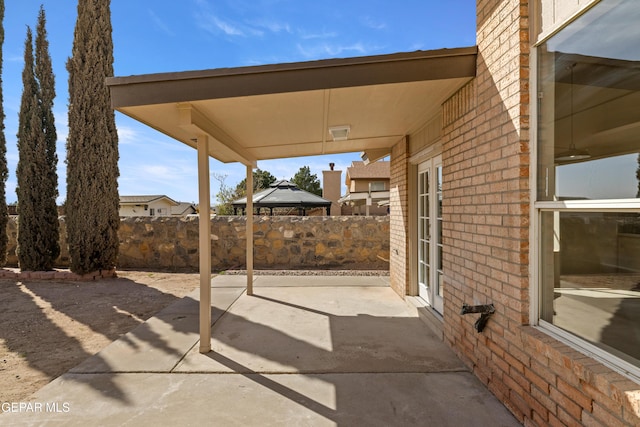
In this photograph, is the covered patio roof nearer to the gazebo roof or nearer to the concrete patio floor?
the concrete patio floor

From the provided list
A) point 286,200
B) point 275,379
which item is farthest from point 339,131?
point 286,200

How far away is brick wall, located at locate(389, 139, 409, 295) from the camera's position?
5539 millimetres

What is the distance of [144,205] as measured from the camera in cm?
3153

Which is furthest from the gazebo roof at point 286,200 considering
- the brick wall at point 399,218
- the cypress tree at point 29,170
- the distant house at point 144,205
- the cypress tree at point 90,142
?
the distant house at point 144,205

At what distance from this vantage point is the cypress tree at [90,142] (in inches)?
295

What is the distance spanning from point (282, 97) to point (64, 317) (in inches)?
178

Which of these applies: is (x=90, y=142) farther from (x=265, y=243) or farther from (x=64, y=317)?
(x=265, y=243)

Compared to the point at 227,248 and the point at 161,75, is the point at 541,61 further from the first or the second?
the point at 227,248

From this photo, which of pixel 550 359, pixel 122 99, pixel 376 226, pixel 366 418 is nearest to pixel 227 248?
pixel 376 226

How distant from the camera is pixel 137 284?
23.9ft

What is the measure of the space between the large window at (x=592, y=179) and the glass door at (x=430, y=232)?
211cm

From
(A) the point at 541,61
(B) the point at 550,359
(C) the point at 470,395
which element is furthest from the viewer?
(C) the point at 470,395

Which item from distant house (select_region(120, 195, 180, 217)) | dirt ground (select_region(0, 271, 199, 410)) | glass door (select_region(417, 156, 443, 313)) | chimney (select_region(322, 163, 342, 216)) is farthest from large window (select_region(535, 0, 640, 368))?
distant house (select_region(120, 195, 180, 217))

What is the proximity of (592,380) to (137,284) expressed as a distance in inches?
296
